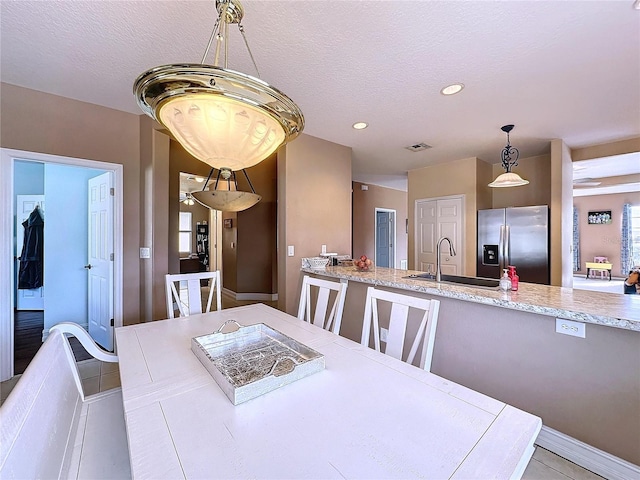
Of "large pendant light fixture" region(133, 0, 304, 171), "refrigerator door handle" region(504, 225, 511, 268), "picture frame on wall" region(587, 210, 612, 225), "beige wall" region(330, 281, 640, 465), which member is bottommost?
"beige wall" region(330, 281, 640, 465)

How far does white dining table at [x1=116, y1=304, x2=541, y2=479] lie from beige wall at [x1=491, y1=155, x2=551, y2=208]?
180 inches

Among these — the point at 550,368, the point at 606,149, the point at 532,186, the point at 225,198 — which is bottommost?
the point at 550,368

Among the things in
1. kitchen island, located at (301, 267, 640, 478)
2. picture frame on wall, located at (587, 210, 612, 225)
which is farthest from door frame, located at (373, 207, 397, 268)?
picture frame on wall, located at (587, 210, 612, 225)

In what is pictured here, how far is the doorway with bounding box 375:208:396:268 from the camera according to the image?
745cm

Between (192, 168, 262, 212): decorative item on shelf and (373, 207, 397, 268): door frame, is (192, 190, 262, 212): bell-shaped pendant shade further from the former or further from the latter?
(373, 207, 397, 268): door frame

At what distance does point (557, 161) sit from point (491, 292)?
282 cm

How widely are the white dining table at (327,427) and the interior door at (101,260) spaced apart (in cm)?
218

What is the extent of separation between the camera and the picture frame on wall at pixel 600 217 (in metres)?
8.00

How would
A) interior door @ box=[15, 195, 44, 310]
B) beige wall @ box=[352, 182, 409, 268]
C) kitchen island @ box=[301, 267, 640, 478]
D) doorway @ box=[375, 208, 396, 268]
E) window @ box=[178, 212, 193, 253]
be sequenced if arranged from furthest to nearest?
window @ box=[178, 212, 193, 253], doorway @ box=[375, 208, 396, 268], beige wall @ box=[352, 182, 409, 268], interior door @ box=[15, 195, 44, 310], kitchen island @ box=[301, 267, 640, 478]

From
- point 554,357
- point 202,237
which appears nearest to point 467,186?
point 554,357

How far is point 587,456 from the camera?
153cm

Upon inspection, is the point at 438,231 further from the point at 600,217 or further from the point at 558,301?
the point at 600,217

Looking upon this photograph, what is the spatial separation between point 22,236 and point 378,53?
5854mm

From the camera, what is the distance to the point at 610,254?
807cm
